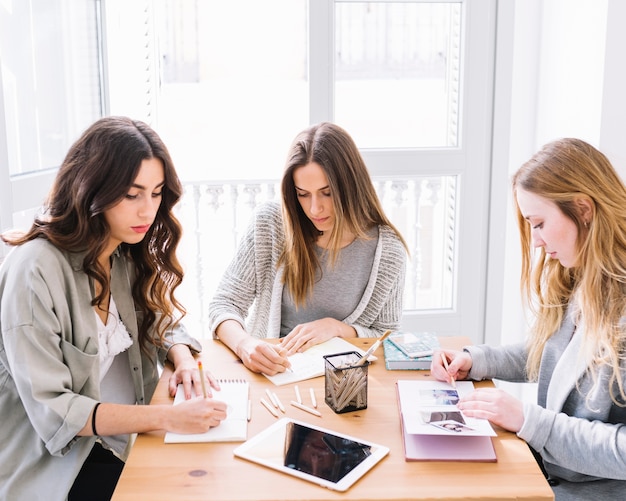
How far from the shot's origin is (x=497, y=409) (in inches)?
54.0

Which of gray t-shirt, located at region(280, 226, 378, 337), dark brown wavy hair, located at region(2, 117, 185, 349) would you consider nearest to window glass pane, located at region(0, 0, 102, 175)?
dark brown wavy hair, located at region(2, 117, 185, 349)

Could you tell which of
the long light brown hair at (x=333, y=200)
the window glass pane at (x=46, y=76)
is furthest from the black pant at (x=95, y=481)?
the window glass pane at (x=46, y=76)

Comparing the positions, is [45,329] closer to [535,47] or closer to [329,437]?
[329,437]

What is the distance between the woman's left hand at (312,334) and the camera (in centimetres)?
179

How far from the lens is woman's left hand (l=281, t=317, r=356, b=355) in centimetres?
179

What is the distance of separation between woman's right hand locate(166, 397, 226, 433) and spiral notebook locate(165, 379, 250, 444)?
1 centimetres

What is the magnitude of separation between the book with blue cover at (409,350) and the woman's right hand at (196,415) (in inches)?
18.2

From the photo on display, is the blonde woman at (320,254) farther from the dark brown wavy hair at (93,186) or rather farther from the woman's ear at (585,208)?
the woman's ear at (585,208)

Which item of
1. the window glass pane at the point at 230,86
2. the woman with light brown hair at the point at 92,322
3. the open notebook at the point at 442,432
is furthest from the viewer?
the window glass pane at the point at 230,86

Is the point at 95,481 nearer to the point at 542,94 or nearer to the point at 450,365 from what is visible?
the point at 450,365

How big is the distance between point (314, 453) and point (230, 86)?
2434 millimetres

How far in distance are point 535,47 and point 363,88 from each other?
0.68m

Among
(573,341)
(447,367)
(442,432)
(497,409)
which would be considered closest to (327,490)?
(442,432)

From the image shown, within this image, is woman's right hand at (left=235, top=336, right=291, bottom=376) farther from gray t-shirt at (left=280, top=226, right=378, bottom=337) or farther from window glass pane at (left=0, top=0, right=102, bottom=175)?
window glass pane at (left=0, top=0, right=102, bottom=175)
